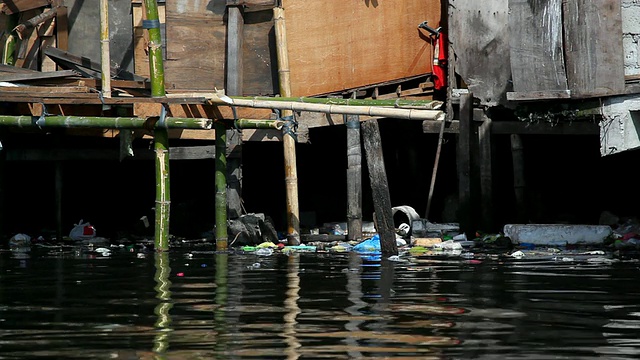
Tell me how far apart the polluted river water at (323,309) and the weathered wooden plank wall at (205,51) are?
17.5ft

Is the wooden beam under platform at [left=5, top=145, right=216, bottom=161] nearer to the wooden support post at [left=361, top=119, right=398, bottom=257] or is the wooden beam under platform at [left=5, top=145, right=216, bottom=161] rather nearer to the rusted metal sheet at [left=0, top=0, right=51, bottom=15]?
the rusted metal sheet at [left=0, top=0, right=51, bottom=15]

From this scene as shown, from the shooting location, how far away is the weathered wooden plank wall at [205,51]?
19.1m

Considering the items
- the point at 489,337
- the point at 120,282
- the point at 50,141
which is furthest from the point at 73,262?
the point at 489,337

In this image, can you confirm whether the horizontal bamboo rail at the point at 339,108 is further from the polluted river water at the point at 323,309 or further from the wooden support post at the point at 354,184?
the wooden support post at the point at 354,184

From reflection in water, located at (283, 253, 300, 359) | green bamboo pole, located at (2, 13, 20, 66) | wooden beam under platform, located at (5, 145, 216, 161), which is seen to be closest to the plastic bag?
wooden beam under platform, located at (5, 145, 216, 161)

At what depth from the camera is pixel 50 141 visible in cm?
1977

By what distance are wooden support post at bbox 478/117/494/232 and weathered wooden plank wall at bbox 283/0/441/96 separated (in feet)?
4.50

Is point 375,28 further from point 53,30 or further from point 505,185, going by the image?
point 53,30

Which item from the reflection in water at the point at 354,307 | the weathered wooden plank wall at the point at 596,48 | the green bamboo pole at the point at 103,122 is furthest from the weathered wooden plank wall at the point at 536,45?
the green bamboo pole at the point at 103,122

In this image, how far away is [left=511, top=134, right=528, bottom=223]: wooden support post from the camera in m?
17.5

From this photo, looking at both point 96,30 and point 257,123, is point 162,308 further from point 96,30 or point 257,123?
point 96,30

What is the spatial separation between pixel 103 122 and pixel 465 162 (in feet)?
16.9

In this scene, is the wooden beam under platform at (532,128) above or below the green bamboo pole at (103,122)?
below

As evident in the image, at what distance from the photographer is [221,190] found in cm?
1644
